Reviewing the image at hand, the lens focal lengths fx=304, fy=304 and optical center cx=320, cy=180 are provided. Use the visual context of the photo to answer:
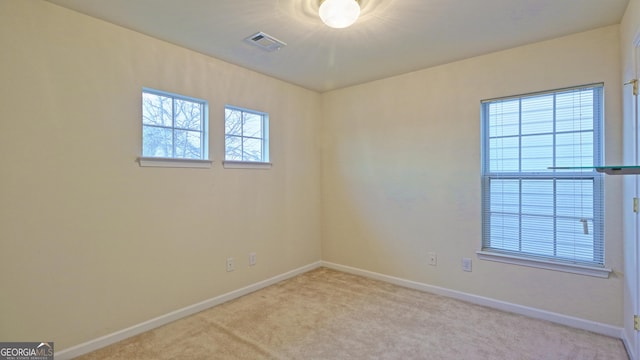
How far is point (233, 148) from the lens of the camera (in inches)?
126

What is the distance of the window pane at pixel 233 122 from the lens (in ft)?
10.3

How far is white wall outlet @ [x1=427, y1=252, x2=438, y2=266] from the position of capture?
324 cm

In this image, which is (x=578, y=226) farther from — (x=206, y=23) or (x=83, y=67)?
(x=83, y=67)

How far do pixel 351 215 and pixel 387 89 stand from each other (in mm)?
1620

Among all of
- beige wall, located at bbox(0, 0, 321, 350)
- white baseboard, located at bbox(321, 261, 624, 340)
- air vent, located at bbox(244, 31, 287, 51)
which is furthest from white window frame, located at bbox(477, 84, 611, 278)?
beige wall, located at bbox(0, 0, 321, 350)

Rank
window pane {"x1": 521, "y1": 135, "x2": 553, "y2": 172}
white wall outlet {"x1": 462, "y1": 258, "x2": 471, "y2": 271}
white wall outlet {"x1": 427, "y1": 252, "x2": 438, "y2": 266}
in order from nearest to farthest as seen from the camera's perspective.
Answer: window pane {"x1": 521, "y1": 135, "x2": 553, "y2": 172}, white wall outlet {"x1": 462, "y1": 258, "x2": 471, "y2": 271}, white wall outlet {"x1": 427, "y1": 252, "x2": 438, "y2": 266}

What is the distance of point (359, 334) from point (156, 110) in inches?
98.7

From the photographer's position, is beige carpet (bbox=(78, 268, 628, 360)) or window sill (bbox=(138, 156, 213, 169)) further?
window sill (bbox=(138, 156, 213, 169))

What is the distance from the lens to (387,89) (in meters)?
3.59

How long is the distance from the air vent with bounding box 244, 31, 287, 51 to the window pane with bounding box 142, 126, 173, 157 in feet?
3.52

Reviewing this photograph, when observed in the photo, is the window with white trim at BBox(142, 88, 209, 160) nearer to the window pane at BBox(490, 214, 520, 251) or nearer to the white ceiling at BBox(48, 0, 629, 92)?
the white ceiling at BBox(48, 0, 629, 92)

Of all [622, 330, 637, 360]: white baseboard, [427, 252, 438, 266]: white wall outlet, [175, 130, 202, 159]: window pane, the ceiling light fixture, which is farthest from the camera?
[427, 252, 438, 266]: white wall outlet

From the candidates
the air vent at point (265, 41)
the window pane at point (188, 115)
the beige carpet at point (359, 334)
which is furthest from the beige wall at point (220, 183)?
the air vent at point (265, 41)

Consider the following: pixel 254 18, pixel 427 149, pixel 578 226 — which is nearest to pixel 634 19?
pixel 578 226
